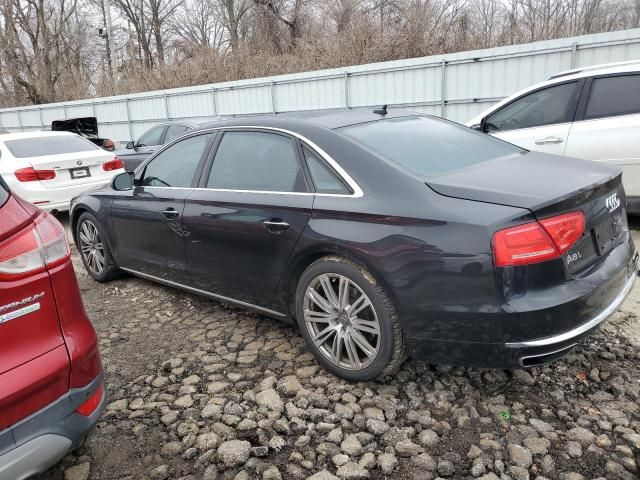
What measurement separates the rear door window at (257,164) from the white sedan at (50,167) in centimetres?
451

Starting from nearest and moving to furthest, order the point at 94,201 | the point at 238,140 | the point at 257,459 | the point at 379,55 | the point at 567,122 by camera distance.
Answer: the point at 257,459, the point at 238,140, the point at 94,201, the point at 567,122, the point at 379,55

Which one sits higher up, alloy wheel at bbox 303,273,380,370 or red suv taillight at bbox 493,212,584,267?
red suv taillight at bbox 493,212,584,267

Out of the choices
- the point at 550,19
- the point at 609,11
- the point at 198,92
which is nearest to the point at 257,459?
the point at 198,92

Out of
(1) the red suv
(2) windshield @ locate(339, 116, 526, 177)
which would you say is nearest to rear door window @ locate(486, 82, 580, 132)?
(2) windshield @ locate(339, 116, 526, 177)

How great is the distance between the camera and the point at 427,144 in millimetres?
3178

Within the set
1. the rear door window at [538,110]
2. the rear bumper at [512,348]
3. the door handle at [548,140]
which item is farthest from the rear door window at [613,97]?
the rear bumper at [512,348]

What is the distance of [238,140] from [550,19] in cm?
1734

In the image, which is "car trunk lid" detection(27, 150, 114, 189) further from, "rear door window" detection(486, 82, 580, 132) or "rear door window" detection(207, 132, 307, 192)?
"rear door window" detection(486, 82, 580, 132)

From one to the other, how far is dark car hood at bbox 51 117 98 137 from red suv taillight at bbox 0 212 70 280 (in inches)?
571

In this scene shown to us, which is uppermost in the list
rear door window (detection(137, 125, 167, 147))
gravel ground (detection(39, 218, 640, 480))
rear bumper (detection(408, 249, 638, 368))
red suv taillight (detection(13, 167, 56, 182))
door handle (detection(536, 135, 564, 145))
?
rear door window (detection(137, 125, 167, 147))

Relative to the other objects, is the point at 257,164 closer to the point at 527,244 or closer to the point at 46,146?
the point at 527,244

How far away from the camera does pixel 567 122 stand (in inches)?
219

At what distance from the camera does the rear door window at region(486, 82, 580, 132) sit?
5.58m

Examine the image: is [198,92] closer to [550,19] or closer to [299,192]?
[550,19]
